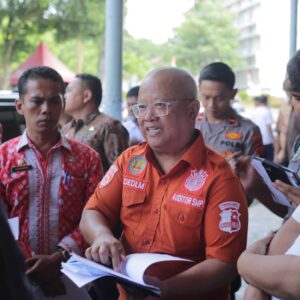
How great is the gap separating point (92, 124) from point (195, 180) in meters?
2.13

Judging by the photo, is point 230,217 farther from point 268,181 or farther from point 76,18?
point 76,18

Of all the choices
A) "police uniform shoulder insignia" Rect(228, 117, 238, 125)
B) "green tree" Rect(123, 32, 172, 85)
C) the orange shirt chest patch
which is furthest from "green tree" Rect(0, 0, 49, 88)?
the orange shirt chest patch

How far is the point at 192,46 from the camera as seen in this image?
1806 inches

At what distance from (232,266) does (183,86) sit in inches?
33.4

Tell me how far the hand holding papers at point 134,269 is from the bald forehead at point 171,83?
75cm

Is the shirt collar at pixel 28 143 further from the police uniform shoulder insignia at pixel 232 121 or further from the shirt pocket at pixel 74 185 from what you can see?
the police uniform shoulder insignia at pixel 232 121

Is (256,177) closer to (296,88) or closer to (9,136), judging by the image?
(296,88)

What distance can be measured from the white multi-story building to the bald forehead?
85.4 ft

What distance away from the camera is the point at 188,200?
2316 millimetres

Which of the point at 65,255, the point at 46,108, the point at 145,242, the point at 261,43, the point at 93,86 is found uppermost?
the point at 261,43

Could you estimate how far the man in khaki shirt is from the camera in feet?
13.7

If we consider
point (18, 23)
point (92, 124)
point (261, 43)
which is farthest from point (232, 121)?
point (261, 43)

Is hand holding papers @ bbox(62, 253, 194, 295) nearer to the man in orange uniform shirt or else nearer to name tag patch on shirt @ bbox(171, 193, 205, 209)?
the man in orange uniform shirt

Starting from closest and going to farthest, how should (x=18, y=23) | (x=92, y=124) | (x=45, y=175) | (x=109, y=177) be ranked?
(x=109, y=177)
(x=45, y=175)
(x=92, y=124)
(x=18, y=23)
